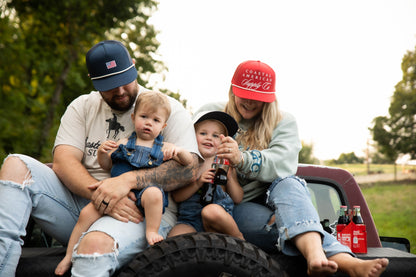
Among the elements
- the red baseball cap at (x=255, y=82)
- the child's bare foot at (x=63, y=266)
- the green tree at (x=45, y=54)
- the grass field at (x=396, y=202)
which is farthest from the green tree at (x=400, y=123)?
the child's bare foot at (x=63, y=266)

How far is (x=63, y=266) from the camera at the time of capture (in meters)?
2.21

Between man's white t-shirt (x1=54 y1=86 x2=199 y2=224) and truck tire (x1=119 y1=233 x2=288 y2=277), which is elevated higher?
man's white t-shirt (x1=54 y1=86 x2=199 y2=224)

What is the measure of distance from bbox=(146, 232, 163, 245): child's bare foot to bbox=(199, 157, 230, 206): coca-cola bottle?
1.78 ft

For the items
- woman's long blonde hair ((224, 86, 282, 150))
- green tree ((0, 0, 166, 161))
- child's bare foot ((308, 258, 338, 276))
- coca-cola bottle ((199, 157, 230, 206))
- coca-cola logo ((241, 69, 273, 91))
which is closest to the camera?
child's bare foot ((308, 258, 338, 276))

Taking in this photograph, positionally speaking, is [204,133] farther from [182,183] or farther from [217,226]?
[217,226]

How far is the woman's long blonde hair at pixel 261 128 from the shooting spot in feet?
10.4

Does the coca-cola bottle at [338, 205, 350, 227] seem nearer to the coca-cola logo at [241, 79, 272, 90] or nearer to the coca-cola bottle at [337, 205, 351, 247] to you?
the coca-cola bottle at [337, 205, 351, 247]

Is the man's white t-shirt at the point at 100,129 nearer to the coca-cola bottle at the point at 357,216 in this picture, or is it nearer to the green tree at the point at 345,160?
the coca-cola bottle at the point at 357,216

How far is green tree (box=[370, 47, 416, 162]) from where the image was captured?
2533 cm

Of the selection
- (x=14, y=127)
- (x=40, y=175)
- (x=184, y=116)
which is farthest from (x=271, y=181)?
(x=14, y=127)

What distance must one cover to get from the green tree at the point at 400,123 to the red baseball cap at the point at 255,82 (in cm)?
2382

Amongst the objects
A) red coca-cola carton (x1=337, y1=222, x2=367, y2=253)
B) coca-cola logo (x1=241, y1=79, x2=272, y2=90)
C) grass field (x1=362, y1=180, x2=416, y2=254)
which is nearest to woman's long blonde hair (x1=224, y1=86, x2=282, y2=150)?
coca-cola logo (x1=241, y1=79, x2=272, y2=90)

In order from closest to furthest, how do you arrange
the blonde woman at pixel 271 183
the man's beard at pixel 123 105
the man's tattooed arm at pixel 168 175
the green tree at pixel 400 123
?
the blonde woman at pixel 271 183, the man's tattooed arm at pixel 168 175, the man's beard at pixel 123 105, the green tree at pixel 400 123

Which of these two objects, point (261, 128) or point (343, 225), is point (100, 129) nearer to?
point (261, 128)
